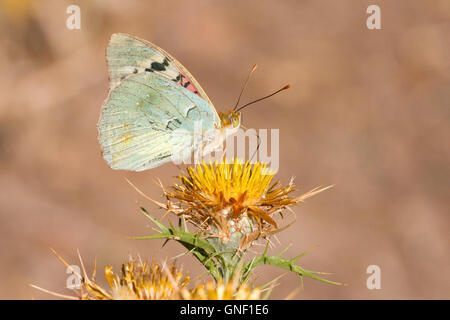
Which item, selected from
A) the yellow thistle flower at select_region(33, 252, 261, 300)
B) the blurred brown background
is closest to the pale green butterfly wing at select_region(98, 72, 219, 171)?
the yellow thistle flower at select_region(33, 252, 261, 300)

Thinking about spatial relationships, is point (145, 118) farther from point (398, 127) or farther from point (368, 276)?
point (398, 127)

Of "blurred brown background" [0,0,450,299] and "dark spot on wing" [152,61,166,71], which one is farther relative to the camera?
"blurred brown background" [0,0,450,299]

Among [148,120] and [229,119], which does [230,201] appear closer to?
[229,119]

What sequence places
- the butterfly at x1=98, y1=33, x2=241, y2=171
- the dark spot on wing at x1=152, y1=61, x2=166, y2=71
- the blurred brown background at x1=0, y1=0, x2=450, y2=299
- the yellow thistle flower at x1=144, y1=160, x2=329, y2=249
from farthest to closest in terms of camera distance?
the blurred brown background at x1=0, y1=0, x2=450, y2=299 → the dark spot on wing at x1=152, y1=61, x2=166, y2=71 → the butterfly at x1=98, y1=33, x2=241, y2=171 → the yellow thistle flower at x1=144, y1=160, x2=329, y2=249

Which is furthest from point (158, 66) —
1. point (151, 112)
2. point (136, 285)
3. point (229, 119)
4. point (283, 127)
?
point (283, 127)

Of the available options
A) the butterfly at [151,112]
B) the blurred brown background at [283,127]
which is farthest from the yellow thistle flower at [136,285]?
the blurred brown background at [283,127]

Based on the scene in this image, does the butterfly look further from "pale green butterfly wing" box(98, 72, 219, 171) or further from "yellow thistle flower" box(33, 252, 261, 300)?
"yellow thistle flower" box(33, 252, 261, 300)

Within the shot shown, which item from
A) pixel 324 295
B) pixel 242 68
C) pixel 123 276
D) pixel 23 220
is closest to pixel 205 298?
pixel 123 276
